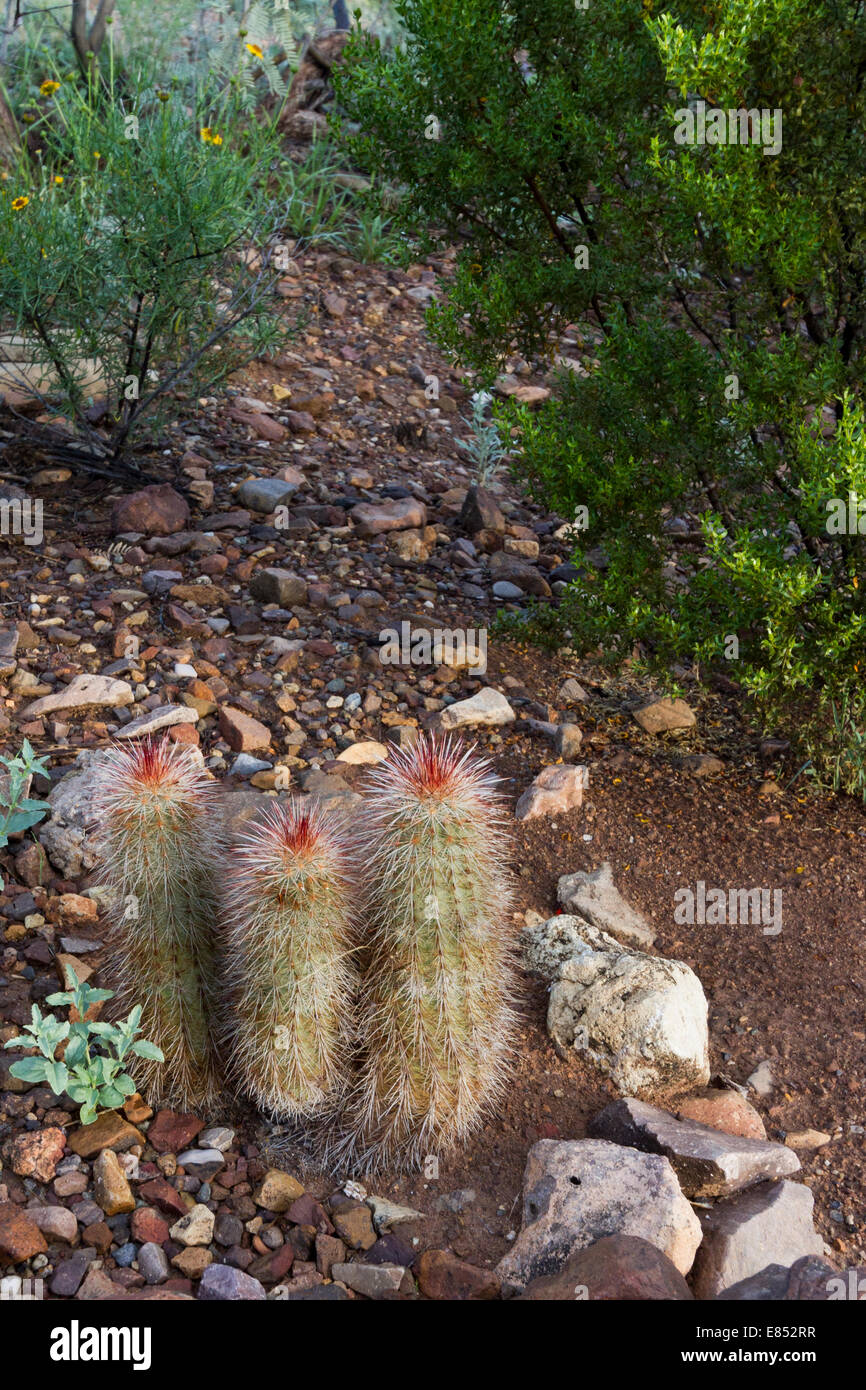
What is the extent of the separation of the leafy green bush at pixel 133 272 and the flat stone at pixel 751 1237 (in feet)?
13.1

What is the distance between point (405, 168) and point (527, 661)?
2032mm

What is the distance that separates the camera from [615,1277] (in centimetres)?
233

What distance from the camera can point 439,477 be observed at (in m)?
6.32

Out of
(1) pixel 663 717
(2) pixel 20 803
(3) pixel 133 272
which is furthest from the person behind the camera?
(3) pixel 133 272

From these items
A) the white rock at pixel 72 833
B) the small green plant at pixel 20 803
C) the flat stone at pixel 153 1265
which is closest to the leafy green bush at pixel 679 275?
the white rock at pixel 72 833

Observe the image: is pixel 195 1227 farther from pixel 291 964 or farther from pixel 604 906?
pixel 604 906

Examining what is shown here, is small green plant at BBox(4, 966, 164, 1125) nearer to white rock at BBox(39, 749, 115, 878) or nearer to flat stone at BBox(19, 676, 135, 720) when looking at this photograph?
white rock at BBox(39, 749, 115, 878)

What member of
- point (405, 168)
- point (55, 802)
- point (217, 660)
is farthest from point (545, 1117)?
point (405, 168)

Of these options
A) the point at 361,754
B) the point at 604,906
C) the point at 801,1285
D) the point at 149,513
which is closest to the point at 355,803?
the point at 361,754

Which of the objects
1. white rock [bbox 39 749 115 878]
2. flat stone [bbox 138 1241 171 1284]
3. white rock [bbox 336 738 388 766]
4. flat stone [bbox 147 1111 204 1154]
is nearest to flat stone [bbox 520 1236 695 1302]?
flat stone [bbox 138 1241 171 1284]

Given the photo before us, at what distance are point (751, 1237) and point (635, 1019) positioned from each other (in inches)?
22.6

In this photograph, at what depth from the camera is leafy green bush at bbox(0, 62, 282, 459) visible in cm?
496

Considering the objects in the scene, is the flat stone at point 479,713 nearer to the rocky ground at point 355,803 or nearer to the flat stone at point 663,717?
the rocky ground at point 355,803

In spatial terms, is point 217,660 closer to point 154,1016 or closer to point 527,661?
point 527,661
